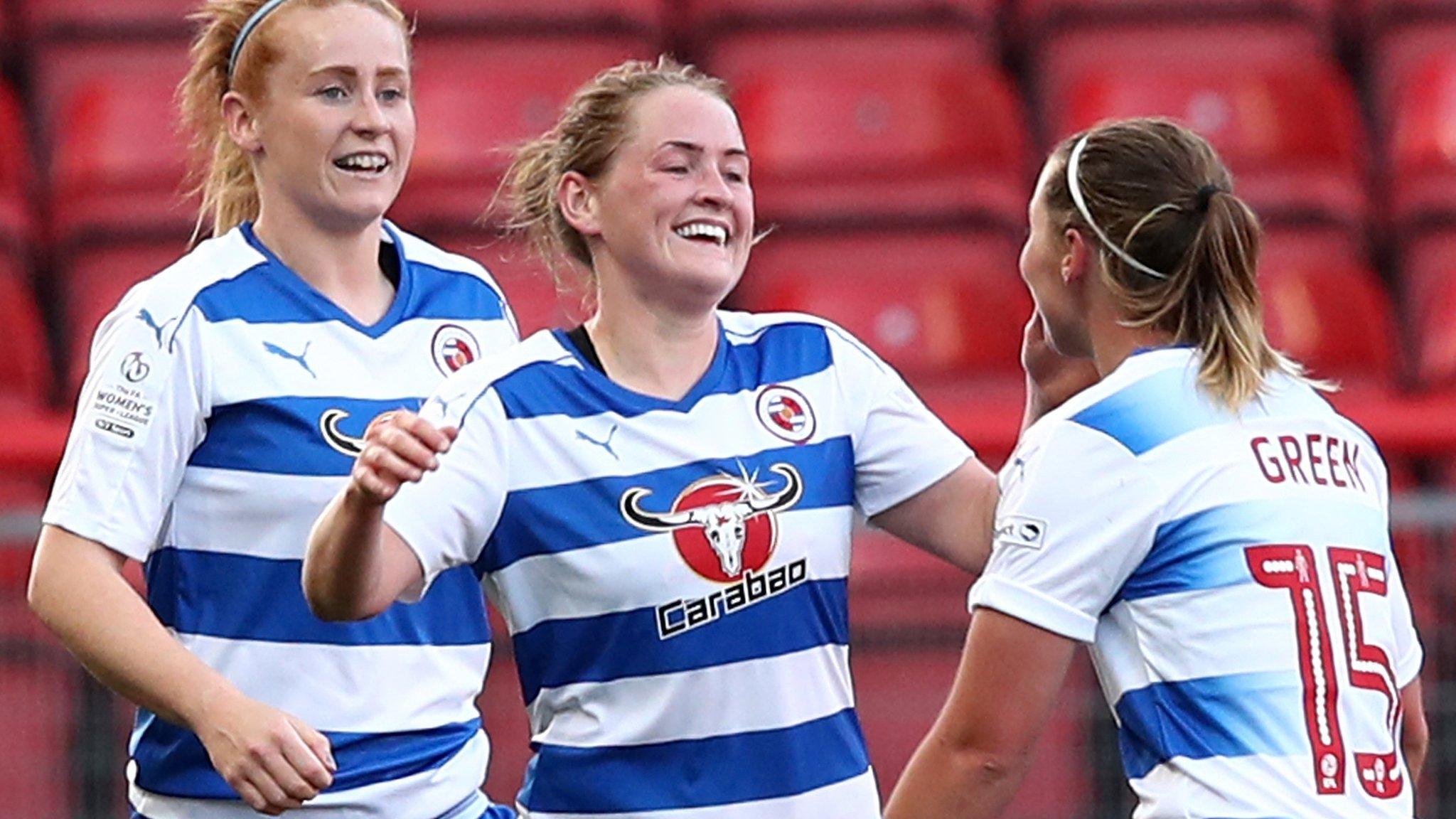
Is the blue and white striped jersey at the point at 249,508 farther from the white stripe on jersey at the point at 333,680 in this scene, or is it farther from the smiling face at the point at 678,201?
the smiling face at the point at 678,201

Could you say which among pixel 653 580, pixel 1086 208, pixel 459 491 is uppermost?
pixel 1086 208

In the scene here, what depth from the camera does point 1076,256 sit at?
3057mm

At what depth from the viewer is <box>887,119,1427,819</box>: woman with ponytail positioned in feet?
9.31

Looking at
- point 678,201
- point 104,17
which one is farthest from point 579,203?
point 104,17

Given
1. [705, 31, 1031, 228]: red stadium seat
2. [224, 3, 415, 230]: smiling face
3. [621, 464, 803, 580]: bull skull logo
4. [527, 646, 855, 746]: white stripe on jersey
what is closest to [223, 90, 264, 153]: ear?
[224, 3, 415, 230]: smiling face

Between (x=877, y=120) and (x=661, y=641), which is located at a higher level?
(x=877, y=120)

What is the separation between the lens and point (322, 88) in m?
3.29

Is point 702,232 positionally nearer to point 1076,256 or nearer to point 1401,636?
point 1076,256

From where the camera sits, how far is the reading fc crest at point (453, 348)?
10.9ft

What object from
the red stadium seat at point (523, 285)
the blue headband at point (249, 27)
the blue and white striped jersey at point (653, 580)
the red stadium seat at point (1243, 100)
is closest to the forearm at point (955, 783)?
the blue and white striped jersey at point (653, 580)

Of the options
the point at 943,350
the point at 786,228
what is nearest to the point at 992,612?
the point at 943,350

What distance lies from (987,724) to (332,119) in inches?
45.4

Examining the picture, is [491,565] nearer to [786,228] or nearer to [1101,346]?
[1101,346]

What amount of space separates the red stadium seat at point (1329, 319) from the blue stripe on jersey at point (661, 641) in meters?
3.12
